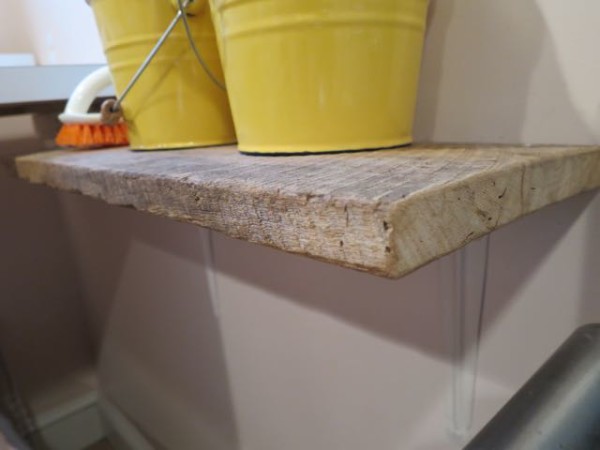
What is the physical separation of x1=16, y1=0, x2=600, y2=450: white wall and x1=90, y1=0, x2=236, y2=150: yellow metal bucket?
0.22 metres

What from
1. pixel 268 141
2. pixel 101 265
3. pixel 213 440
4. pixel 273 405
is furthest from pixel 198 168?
pixel 101 265

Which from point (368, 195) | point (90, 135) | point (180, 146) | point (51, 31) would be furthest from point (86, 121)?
point (51, 31)

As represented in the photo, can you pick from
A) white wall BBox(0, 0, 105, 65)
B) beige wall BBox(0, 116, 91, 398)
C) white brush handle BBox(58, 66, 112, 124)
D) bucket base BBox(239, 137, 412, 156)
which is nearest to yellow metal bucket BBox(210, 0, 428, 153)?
bucket base BBox(239, 137, 412, 156)

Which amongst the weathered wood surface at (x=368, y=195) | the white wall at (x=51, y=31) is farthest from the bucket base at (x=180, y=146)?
the white wall at (x=51, y=31)

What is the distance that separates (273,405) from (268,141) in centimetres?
55

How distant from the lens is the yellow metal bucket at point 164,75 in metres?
0.45

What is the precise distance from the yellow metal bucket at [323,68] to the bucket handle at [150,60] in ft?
0.22

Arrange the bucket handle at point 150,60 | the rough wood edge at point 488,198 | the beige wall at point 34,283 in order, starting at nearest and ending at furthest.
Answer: the rough wood edge at point 488,198, the bucket handle at point 150,60, the beige wall at point 34,283

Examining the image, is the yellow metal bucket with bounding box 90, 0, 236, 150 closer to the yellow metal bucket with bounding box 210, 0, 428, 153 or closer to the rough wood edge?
the yellow metal bucket with bounding box 210, 0, 428, 153

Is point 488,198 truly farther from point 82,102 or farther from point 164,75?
point 82,102

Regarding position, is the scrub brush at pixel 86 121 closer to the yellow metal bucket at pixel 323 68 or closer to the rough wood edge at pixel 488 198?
the yellow metal bucket at pixel 323 68

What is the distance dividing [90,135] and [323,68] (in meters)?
0.41

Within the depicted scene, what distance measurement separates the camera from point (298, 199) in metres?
0.21

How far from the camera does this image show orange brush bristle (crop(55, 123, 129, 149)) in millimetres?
590
